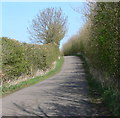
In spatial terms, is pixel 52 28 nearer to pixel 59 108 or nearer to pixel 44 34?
pixel 44 34

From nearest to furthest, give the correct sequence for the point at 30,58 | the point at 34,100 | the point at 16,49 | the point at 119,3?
the point at 119,3 < the point at 34,100 < the point at 16,49 < the point at 30,58

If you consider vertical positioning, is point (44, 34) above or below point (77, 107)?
above

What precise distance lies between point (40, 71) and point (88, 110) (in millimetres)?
14472

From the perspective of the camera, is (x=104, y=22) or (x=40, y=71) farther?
(x=40, y=71)

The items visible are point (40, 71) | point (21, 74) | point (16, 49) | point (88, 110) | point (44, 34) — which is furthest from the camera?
point (44, 34)

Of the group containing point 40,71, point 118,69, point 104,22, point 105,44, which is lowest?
point 40,71

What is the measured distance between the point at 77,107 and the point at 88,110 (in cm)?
56

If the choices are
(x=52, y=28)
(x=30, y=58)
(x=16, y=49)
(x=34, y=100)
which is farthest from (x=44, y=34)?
(x=34, y=100)

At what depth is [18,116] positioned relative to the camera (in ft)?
23.2

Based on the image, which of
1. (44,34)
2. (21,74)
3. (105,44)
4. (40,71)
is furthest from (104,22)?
(44,34)

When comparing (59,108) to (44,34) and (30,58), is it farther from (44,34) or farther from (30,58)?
(44,34)

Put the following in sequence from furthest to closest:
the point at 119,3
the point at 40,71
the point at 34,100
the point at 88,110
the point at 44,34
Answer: the point at 44,34 < the point at 40,71 < the point at 34,100 < the point at 88,110 < the point at 119,3

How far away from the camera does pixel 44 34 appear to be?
4169 centimetres

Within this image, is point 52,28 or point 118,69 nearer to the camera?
point 118,69
